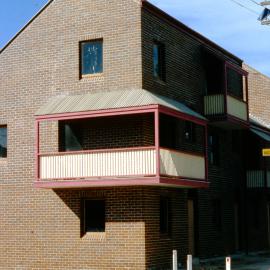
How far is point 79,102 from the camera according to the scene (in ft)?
79.6

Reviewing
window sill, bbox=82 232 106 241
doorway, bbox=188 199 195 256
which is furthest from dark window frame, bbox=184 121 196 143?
window sill, bbox=82 232 106 241

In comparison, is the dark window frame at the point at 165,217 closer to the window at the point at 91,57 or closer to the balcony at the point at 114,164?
the balcony at the point at 114,164

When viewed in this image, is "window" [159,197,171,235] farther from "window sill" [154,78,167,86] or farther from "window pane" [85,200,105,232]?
"window sill" [154,78,167,86]

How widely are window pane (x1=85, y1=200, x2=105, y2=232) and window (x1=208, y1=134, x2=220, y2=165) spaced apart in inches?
293

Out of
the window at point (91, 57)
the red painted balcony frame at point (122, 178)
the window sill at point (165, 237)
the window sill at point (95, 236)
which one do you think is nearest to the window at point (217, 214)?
the window sill at point (165, 237)

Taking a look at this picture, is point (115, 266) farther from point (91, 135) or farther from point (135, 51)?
point (135, 51)

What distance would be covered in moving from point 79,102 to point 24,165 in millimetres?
3672

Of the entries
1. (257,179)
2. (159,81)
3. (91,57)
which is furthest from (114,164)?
(257,179)

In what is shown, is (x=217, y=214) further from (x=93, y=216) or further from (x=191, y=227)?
(x=93, y=216)

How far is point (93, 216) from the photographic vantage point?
79.6 feet

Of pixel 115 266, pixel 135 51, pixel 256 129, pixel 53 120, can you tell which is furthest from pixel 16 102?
pixel 256 129

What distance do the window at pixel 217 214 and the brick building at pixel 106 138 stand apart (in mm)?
754

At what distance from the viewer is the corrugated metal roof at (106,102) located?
22.7 metres

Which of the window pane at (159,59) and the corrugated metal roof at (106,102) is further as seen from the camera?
the window pane at (159,59)
